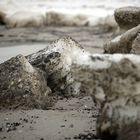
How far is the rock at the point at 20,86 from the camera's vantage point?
451 centimetres

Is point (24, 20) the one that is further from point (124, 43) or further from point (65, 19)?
point (124, 43)

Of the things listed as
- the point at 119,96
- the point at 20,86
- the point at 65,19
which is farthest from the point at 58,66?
the point at 65,19

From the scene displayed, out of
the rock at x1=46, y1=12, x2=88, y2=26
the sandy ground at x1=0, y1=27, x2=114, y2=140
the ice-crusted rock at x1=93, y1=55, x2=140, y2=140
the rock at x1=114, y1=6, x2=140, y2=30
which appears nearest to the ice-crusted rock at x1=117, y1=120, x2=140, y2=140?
the ice-crusted rock at x1=93, y1=55, x2=140, y2=140

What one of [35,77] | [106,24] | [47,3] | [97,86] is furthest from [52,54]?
[47,3]

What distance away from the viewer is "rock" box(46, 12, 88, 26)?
14711mm

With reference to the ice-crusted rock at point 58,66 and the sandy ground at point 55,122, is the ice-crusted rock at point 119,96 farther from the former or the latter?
the ice-crusted rock at point 58,66

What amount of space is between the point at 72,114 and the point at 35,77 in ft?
2.56

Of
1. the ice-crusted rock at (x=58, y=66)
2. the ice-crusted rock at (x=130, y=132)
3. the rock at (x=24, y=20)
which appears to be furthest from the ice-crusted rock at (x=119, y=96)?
the rock at (x=24, y=20)

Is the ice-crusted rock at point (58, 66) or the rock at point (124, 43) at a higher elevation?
the rock at point (124, 43)

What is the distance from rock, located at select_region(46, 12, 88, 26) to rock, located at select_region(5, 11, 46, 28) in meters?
0.44

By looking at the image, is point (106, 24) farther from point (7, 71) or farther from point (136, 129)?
point (136, 129)

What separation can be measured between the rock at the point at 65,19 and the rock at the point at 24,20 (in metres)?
0.44

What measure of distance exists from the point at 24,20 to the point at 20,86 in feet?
31.0

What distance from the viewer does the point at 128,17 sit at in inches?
299
